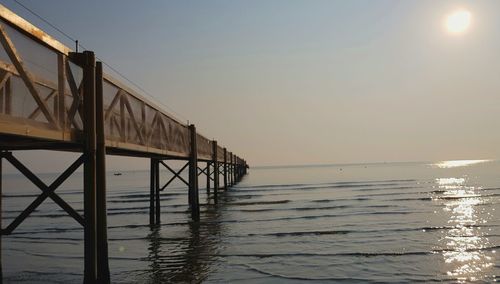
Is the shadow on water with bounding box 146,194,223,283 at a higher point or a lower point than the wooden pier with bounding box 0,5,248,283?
lower

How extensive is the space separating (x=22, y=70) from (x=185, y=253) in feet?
31.8

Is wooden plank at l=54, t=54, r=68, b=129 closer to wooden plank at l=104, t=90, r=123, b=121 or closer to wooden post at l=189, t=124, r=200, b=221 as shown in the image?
wooden plank at l=104, t=90, r=123, b=121

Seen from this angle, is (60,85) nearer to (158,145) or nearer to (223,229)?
(158,145)

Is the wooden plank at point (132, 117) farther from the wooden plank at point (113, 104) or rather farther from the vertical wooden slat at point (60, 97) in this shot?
the vertical wooden slat at point (60, 97)

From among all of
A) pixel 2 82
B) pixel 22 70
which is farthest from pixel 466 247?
pixel 2 82

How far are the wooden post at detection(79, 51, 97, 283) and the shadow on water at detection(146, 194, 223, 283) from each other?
3.05 m

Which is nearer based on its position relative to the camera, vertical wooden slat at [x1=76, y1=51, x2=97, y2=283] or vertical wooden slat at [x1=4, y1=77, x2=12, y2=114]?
vertical wooden slat at [x1=4, y1=77, x2=12, y2=114]

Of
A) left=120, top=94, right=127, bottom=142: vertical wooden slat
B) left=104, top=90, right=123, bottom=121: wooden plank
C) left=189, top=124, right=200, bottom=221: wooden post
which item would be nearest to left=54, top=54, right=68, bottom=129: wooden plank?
left=104, top=90, right=123, bottom=121: wooden plank

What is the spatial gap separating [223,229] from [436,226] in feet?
30.9

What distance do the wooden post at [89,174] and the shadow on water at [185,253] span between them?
3052 mm

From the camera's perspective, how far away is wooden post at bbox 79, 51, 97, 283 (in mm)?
8805

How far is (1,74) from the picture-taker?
6512 millimetres

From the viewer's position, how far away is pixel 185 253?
15305mm

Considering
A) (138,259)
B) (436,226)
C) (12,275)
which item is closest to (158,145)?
(138,259)
